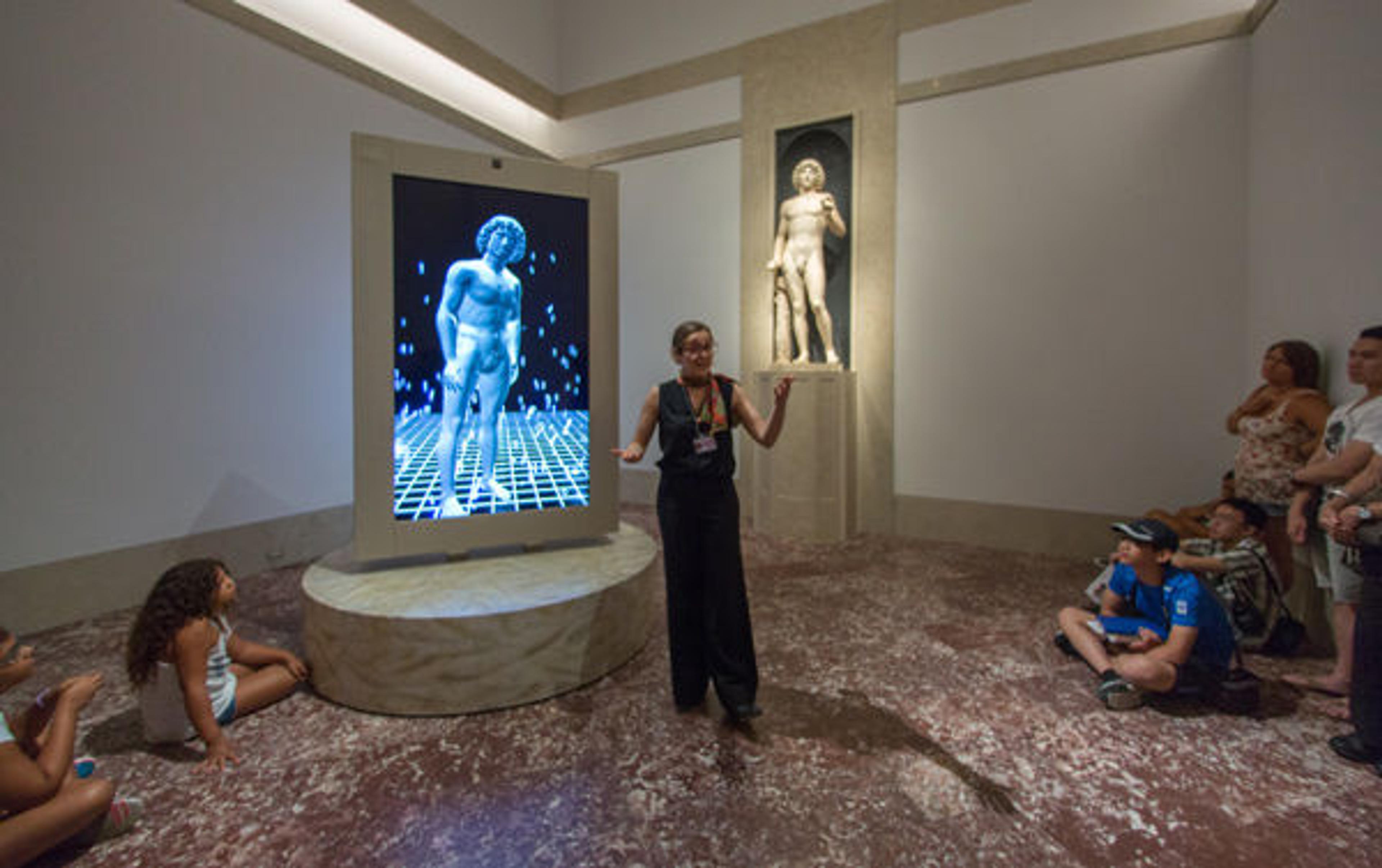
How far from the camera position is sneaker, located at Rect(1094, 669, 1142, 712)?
248cm

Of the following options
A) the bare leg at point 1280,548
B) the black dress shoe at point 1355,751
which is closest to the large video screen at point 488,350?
the black dress shoe at point 1355,751

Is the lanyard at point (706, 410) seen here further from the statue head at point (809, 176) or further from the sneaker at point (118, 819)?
the statue head at point (809, 176)

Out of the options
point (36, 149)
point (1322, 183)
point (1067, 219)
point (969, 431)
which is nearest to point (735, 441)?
point (969, 431)

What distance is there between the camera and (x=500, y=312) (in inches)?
120

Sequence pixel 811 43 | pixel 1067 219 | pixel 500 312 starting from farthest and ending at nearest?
pixel 811 43 → pixel 1067 219 → pixel 500 312

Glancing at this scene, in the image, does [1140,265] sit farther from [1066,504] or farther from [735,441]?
[735,441]

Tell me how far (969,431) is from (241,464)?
541 centimetres

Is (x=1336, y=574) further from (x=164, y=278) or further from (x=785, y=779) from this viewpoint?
(x=164, y=278)

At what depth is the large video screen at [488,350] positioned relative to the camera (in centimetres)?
290

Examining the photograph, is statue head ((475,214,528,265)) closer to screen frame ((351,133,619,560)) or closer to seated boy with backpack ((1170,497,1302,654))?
screen frame ((351,133,619,560))

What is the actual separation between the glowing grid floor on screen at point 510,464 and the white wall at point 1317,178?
3.74 m

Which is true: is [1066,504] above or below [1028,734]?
above

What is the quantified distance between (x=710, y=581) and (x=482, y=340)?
1.62m

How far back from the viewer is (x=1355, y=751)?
2.14 metres
